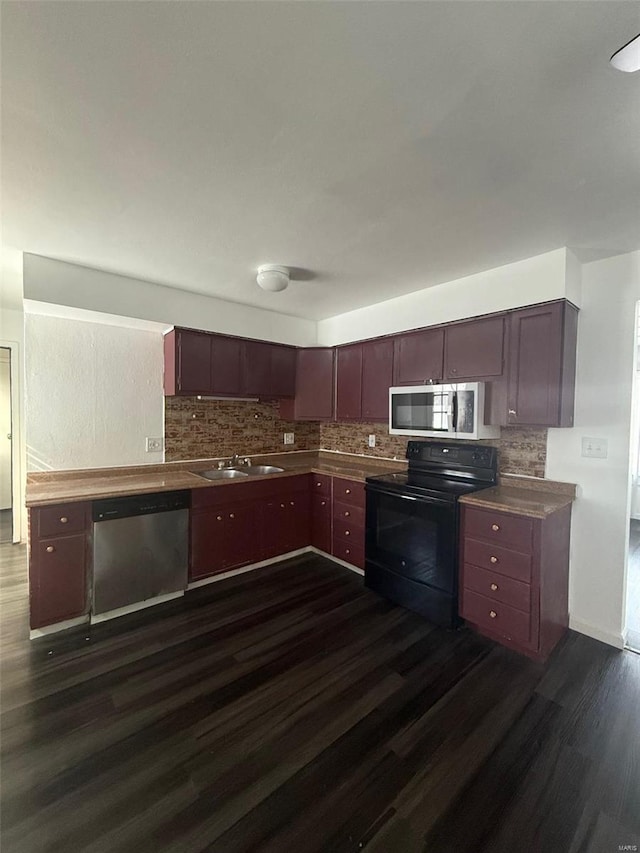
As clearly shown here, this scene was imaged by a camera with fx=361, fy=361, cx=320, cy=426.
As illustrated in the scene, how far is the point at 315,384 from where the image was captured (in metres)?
3.91

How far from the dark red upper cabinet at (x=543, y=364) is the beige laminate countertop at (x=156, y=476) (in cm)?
Result: 137

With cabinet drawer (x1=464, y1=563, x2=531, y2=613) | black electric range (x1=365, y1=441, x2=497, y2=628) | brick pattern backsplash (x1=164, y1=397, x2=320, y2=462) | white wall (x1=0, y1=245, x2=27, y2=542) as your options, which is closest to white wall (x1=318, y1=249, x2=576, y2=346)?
black electric range (x1=365, y1=441, x2=497, y2=628)

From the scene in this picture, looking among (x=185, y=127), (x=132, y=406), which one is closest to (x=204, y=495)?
(x=132, y=406)

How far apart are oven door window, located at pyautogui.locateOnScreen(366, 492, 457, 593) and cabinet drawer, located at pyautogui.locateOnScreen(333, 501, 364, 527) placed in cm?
21

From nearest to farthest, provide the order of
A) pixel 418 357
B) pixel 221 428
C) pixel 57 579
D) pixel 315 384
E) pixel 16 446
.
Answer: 1. pixel 57 579
2. pixel 418 357
3. pixel 221 428
4. pixel 16 446
5. pixel 315 384

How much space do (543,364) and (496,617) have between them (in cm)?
163

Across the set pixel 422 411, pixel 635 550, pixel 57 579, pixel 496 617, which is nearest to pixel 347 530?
pixel 422 411

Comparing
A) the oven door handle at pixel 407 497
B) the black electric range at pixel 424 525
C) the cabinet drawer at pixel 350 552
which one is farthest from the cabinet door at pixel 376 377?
the cabinet drawer at pixel 350 552

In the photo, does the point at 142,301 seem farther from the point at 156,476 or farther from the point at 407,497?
the point at 407,497

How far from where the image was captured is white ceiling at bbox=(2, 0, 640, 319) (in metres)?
0.97

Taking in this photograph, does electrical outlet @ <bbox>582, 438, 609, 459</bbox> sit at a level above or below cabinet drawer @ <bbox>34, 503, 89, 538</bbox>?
above

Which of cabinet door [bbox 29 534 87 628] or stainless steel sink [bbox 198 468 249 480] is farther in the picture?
stainless steel sink [bbox 198 468 249 480]

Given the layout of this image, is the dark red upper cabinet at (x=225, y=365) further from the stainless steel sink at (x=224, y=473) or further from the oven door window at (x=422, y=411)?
the oven door window at (x=422, y=411)

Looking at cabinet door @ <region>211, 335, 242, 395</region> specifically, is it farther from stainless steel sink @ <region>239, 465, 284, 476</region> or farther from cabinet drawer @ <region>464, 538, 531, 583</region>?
cabinet drawer @ <region>464, 538, 531, 583</region>
